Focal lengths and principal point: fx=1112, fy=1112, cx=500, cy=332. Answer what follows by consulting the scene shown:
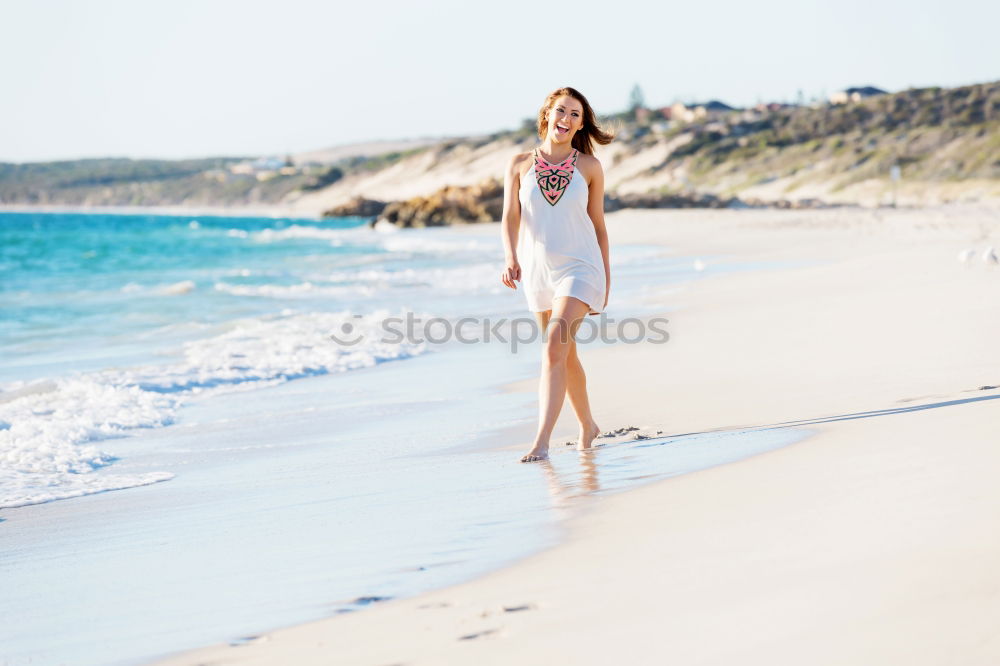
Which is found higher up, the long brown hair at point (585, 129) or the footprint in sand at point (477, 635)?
the long brown hair at point (585, 129)

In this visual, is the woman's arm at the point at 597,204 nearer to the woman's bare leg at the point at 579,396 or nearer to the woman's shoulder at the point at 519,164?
the woman's shoulder at the point at 519,164

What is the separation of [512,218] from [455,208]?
57.3 metres

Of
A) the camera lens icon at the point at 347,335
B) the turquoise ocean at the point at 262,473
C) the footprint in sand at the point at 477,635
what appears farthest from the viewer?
the camera lens icon at the point at 347,335

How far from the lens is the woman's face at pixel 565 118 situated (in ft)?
16.6

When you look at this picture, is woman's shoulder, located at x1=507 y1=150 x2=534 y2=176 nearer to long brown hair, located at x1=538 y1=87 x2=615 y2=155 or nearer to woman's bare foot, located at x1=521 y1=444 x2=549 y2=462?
long brown hair, located at x1=538 y1=87 x2=615 y2=155

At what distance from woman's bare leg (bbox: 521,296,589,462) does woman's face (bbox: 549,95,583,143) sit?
2.41 ft

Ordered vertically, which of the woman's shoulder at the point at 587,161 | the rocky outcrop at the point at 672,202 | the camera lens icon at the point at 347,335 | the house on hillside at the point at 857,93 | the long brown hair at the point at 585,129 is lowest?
the camera lens icon at the point at 347,335

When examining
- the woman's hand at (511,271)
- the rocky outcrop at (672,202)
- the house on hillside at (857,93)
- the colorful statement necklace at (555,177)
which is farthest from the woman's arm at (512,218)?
the house on hillside at (857,93)

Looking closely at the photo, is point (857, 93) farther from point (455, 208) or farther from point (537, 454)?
point (537, 454)

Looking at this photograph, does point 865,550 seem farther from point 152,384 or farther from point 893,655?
point 152,384

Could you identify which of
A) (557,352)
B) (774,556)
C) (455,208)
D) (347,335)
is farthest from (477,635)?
(455,208)

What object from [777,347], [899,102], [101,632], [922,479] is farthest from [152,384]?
[899,102]

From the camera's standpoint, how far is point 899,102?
271 ft

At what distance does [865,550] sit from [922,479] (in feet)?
2.54
